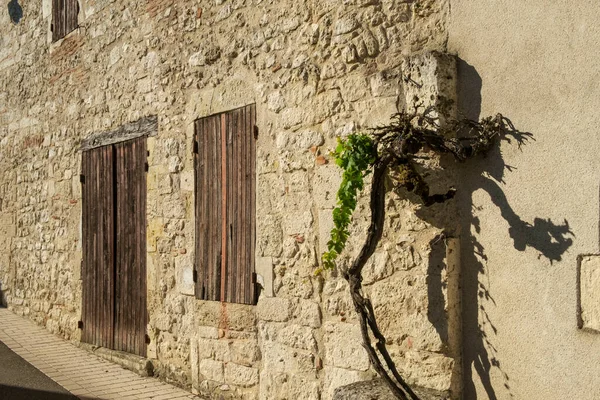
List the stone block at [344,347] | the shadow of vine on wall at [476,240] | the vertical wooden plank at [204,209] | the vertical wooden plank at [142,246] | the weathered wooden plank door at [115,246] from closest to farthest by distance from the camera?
the shadow of vine on wall at [476,240] < the stone block at [344,347] < the vertical wooden plank at [204,209] < the vertical wooden plank at [142,246] < the weathered wooden plank door at [115,246]

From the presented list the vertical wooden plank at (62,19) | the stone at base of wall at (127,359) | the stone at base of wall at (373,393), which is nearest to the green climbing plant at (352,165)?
the stone at base of wall at (373,393)

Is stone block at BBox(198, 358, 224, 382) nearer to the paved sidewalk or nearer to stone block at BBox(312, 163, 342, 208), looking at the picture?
the paved sidewalk

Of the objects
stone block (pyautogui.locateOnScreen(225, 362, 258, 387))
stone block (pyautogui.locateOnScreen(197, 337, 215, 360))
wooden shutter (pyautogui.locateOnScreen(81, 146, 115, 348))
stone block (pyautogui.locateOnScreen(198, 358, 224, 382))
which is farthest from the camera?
wooden shutter (pyautogui.locateOnScreen(81, 146, 115, 348))

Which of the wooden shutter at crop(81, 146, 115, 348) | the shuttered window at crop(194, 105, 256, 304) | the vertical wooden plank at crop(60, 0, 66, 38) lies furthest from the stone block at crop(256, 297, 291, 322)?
the vertical wooden plank at crop(60, 0, 66, 38)

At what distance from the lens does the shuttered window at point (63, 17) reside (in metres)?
7.59

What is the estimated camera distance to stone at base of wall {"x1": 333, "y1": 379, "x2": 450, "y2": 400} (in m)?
3.67

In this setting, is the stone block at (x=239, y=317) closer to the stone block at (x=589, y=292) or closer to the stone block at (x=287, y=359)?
the stone block at (x=287, y=359)

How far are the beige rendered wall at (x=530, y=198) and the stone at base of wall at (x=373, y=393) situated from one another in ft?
0.66

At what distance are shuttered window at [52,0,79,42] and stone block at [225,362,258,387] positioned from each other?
14.2ft

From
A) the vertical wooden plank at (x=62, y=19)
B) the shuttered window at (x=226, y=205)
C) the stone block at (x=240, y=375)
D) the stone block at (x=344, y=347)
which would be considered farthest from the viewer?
the vertical wooden plank at (x=62, y=19)

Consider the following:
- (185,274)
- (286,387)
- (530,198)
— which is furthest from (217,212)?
(530,198)

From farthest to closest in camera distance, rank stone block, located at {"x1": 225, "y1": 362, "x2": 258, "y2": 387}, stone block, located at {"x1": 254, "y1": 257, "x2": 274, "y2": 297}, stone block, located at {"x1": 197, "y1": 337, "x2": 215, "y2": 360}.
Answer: stone block, located at {"x1": 197, "y1": 337, "x2": 215, "y2": 360} → stone block, located at {"x1": 225, "y1": 362, "x2": 258, "y2": 387} → stone block, located at {"x1": 254, "y1": 257, "x2": 274, "y2": 297}

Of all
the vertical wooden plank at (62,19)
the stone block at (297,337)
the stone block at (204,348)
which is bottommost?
the stone block at (204,348)

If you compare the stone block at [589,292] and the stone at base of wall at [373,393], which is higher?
the stone block at [589,292]
